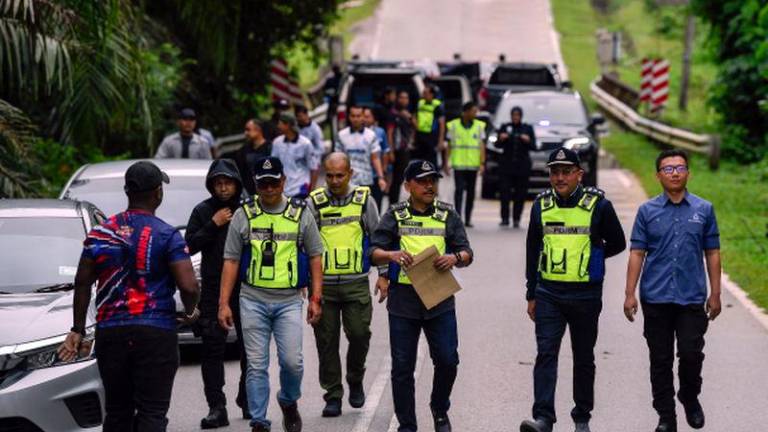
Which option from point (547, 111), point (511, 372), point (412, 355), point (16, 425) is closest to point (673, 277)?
point (412, 355)

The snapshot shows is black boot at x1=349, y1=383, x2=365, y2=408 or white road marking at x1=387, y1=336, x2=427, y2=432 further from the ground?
black boot at x1=349, y1=383, x2=365, y2=408

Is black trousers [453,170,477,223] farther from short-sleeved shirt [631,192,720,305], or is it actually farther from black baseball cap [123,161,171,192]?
black baseball cap [123,161,171,192]

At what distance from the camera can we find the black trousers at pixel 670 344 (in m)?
9.59

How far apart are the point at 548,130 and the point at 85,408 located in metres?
16.9

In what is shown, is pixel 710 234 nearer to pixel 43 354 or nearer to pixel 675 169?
pixel 675 169

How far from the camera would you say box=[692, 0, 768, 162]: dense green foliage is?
1216 inches

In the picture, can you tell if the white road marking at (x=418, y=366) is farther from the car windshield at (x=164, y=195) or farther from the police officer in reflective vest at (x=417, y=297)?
the car windshield at (x=164, y=195)

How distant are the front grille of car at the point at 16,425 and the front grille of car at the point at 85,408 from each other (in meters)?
0.24

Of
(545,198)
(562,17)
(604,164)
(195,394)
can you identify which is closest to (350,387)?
(195,394)

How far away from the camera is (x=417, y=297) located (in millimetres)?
9680

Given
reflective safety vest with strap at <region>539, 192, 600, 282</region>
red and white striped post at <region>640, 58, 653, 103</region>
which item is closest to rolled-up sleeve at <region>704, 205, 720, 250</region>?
reflective safety vest with strap at <region>539, 192, 600, 282</region>

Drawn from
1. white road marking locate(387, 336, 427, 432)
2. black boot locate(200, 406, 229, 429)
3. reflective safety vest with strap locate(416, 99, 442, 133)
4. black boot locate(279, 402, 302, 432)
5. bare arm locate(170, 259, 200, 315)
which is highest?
reflective safety vest with strap locate(416, 99, 442, 133)

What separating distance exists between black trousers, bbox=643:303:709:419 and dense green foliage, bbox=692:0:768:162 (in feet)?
67.9

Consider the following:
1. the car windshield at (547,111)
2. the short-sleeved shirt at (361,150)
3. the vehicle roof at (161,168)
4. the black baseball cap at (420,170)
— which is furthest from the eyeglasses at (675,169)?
the car windshield at (547,111)
